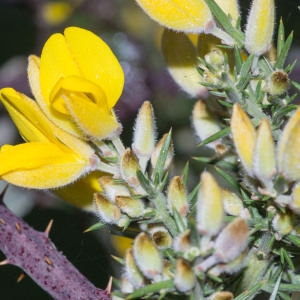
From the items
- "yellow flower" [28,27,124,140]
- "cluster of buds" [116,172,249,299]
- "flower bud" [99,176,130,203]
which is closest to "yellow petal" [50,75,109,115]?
"yellow flower" [28,27,124,140]

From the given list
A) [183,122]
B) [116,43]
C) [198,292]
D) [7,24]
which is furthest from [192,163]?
[7,24]

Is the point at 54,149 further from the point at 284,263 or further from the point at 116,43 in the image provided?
the point at 116,43

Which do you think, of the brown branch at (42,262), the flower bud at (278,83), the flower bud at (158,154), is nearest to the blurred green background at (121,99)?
the brown branch at (42,262)

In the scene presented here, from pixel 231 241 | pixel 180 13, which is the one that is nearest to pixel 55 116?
pixel 180 13

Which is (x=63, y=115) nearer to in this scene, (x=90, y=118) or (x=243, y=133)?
(x=90, y=118)

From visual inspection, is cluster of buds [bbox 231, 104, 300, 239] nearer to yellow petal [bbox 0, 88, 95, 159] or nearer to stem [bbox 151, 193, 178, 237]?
stem [bbox 151, 193, 178, 237]

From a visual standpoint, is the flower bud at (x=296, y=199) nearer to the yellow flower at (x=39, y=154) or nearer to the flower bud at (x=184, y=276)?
the flower bud at (x=184, y=276)
